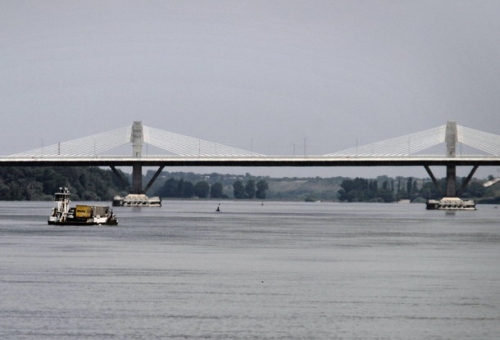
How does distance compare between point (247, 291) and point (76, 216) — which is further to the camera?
point (76, 216)

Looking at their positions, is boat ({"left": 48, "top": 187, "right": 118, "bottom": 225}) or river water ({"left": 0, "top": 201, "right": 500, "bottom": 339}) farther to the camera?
boat ({"left": 48, "top": 187, "right": 118, "bottom": 225})

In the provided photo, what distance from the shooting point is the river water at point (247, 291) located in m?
38.1

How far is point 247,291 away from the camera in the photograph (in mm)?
48656

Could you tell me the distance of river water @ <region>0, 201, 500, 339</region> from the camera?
125 feet

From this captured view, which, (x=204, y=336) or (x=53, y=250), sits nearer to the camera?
(x=204, y=336)

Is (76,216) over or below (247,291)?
over

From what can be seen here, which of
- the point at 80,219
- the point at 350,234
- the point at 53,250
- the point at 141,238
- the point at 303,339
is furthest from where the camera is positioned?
the point at 80,219

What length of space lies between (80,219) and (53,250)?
2090 inches

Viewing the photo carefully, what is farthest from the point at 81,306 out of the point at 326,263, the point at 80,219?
the point at 80,219

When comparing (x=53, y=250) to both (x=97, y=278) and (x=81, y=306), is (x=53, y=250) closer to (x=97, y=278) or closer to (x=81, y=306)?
(x=97, y=278)

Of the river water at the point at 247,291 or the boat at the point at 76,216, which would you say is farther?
the boat at the point at 76,216

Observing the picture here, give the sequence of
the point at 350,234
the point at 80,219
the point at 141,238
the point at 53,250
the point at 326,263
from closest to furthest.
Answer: the point at 326,263, the point at 53,250, the point at 141,238, the point at 350,234, the point at 80,219

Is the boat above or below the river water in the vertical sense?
above

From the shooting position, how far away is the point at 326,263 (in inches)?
2542
